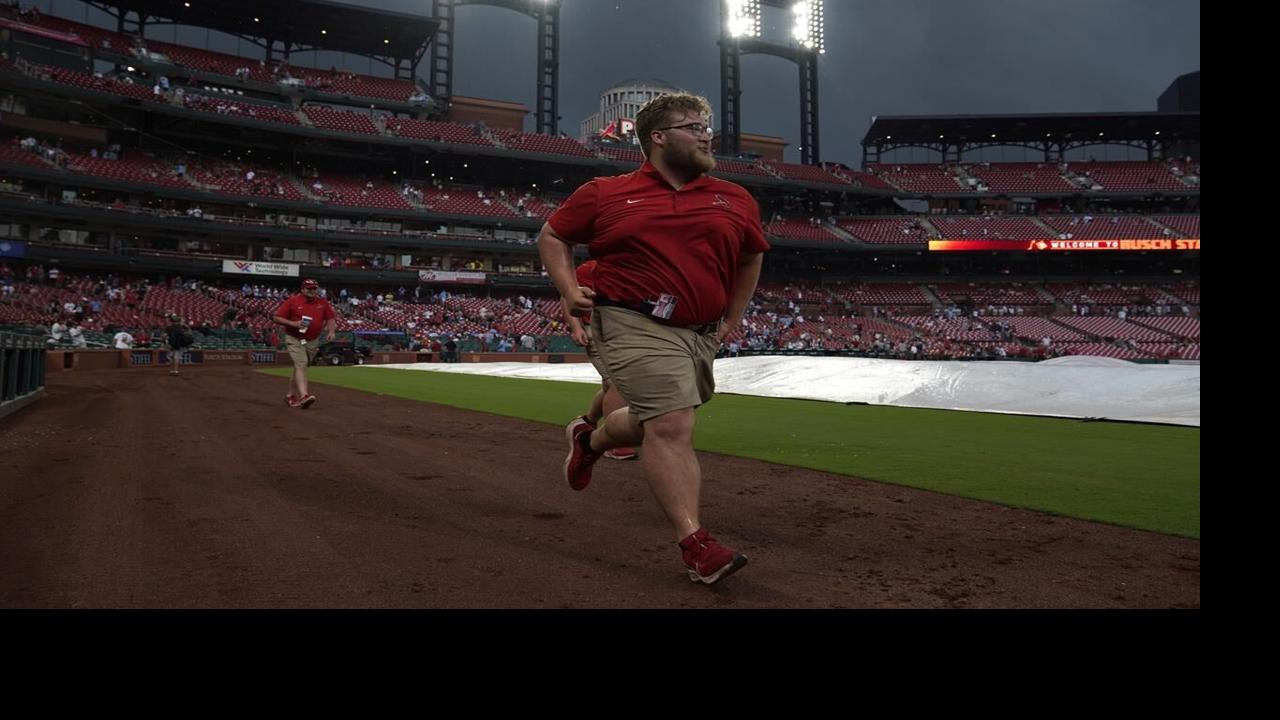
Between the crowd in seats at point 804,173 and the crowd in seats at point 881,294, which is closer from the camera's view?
the crowd in seats at point 881,294

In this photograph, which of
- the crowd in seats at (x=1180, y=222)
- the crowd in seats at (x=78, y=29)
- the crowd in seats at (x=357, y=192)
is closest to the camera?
the crowd in seats at (x=78, y=29)

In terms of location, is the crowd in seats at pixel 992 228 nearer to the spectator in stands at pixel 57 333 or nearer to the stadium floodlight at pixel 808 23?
the stadium floodlight at pixel 808 23

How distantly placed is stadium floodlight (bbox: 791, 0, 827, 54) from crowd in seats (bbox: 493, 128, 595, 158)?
63.5ft

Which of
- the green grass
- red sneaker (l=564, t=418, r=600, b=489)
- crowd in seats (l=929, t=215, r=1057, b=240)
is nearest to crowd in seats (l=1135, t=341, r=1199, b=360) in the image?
crowd in seats (l=929, t=215, r=1057, b=240)

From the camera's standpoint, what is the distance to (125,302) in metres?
35.3

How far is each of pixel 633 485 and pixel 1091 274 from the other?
61079 millimetres

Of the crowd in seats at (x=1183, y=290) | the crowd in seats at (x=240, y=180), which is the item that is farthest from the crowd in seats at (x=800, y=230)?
the crowd in seats at (x=240, y=180)

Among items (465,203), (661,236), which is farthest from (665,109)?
(465,203)

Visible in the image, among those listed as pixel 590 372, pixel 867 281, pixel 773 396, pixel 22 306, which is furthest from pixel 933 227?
pixel 22 306

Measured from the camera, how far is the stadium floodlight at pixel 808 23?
57.2 meters

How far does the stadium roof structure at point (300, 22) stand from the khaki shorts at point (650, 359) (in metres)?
55.3

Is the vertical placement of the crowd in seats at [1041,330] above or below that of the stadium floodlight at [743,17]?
below

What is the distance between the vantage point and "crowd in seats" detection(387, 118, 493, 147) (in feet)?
161

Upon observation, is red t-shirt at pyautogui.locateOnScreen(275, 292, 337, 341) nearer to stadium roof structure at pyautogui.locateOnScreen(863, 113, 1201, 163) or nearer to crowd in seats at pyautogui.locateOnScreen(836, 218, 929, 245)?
crowd in seats at pyautogui.locateOnScreen(836, 218, 929, 245)
